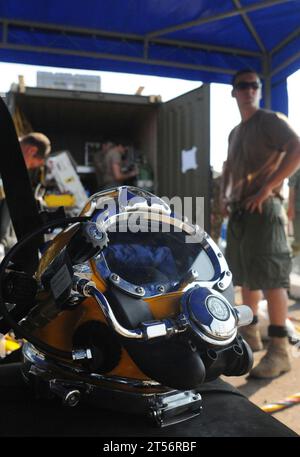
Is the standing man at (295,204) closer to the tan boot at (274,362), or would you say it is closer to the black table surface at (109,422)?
the tan boot at (274,362)

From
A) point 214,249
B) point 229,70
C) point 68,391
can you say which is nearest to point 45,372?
point 68,391

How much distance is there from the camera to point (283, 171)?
2.36 m

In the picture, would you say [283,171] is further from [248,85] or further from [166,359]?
[166,359]

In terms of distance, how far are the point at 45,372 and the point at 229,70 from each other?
3277 mm

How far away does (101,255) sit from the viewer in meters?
0.92

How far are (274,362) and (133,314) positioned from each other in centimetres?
169

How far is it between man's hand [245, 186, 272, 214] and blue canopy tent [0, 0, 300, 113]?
146cm

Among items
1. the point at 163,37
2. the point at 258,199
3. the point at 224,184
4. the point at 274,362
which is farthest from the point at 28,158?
the point at 274,362

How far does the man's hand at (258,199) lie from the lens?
239 centimetres

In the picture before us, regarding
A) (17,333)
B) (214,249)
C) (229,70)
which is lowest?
(17,333)

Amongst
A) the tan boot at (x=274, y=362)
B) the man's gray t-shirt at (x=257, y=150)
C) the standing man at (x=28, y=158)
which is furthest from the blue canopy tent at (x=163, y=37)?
the tan boot at (x=274, y=362)

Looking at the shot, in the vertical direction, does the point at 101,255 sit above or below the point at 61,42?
below

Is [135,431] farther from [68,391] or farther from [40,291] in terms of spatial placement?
[40,291]
